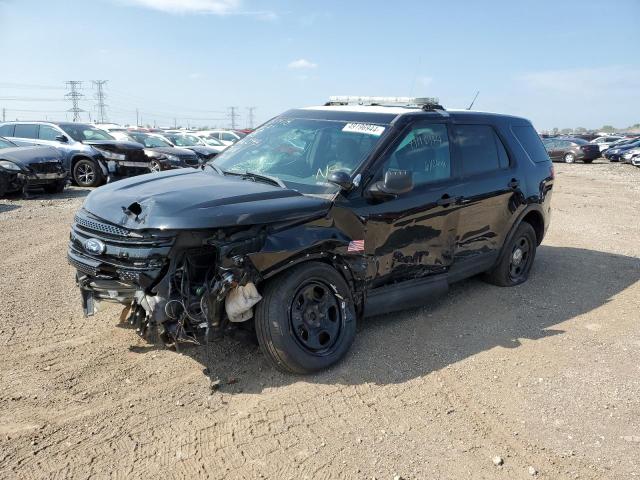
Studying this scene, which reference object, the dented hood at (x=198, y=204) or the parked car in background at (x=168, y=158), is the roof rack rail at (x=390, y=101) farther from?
the parked car in background at (x=168, y=158)

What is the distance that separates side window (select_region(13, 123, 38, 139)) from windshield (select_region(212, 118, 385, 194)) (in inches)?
483

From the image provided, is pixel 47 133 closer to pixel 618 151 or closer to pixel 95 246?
pixel 95 246

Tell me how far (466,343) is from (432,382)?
82 cm

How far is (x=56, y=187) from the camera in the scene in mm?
12773

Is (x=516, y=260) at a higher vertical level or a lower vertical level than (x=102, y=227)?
lower

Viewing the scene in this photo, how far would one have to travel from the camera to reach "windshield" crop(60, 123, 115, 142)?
14.5 metres

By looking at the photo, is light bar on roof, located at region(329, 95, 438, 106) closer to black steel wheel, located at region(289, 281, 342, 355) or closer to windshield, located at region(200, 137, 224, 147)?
black steel wheel, located at region(289, 281, 342, 355)

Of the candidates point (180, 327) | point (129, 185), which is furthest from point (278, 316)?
point (129, 185)

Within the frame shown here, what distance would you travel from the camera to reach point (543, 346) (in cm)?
450

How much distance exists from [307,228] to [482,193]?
227 centimetres

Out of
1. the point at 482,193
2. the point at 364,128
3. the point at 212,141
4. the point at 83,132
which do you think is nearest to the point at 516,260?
the point at 482,193

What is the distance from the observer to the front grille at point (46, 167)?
11992 millimetres

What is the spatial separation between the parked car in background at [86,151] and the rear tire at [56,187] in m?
0.75

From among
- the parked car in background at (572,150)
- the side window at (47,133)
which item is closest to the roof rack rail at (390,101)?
the side window at (47,133)
